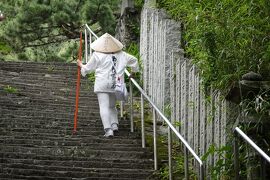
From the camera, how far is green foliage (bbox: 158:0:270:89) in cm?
771

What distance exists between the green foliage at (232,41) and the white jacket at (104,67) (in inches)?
58.9

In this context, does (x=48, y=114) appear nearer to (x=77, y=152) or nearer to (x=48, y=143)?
(x=48, y=143)

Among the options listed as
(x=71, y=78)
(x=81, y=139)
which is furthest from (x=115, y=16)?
(x=81, y=139)

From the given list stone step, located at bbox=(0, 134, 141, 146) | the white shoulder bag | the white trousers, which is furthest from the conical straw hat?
stone step, located at bbox=(0, 134, 141, 146)

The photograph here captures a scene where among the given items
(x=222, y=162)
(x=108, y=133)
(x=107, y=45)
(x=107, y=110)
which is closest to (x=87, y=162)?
(x=108, y=133)

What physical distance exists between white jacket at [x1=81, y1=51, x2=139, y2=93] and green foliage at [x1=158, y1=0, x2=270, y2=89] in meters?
1.50

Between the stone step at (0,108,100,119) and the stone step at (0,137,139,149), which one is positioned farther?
the stone step at (0,108,100,119)

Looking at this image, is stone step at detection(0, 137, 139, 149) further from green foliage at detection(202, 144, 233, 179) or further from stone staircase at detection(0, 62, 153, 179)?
green foliage at detection(202, 144, 233, 179)

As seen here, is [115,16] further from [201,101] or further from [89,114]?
[201,101]

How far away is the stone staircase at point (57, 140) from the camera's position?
840 centimetres

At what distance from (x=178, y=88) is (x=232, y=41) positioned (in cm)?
174

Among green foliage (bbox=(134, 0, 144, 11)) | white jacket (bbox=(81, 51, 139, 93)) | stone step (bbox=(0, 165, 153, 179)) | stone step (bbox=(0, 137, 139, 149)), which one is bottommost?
stone step (bbox=(0, 165, 153, 179))

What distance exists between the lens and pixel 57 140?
942 centimetres

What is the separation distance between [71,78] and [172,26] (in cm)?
293
